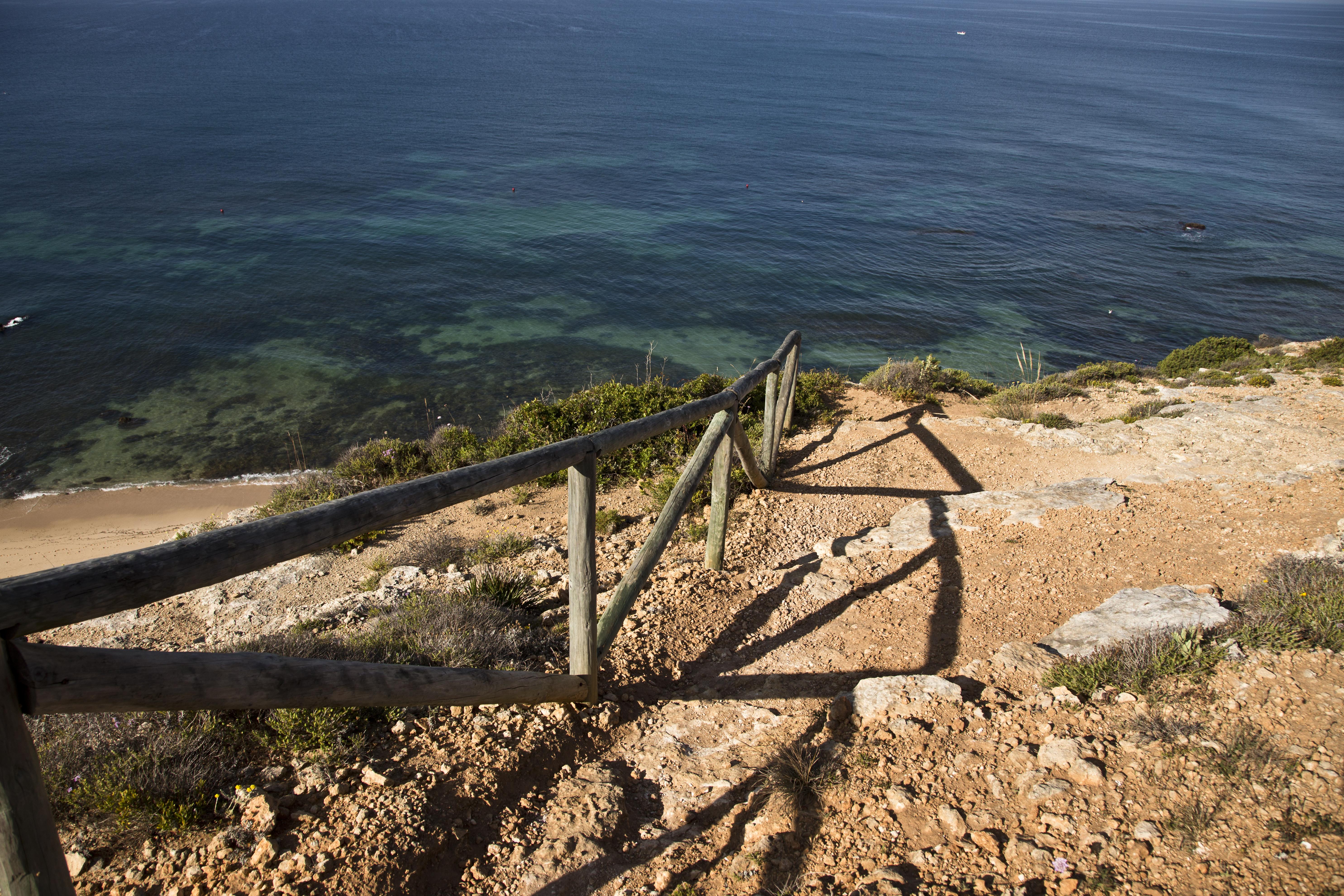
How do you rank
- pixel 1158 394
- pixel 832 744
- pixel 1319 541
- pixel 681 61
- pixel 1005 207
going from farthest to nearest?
pixel 681 61 < pixel 1005 207 < pixel 1158 394 < pixel 1319 541 < pixel 832 744

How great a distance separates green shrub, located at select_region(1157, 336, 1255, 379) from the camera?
1719 centimetres

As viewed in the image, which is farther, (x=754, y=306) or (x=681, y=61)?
(x=681, y=61)

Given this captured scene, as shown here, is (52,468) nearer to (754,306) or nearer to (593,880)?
(593,880)

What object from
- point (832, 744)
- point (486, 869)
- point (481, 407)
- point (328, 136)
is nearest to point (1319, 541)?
point (832, 744)

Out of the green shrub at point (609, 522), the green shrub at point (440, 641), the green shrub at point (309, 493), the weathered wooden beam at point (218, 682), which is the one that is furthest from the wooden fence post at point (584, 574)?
the green shrub at point (309, 493)

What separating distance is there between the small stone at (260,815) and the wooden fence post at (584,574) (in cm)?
150

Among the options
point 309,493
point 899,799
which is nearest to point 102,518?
point 309,493

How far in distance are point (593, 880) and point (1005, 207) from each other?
147 feet

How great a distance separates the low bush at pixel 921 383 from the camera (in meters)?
11.6

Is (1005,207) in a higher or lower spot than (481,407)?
higher

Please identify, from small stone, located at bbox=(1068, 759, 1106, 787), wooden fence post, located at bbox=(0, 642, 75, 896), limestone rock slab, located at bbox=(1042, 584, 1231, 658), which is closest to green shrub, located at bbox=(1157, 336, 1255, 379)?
limestone rock slab, located at bbox=(1042, 584, 1231, 658)

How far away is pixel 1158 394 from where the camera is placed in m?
11.8

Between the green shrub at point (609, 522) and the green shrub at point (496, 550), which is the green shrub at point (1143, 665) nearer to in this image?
the green shrub at point (609, 522)

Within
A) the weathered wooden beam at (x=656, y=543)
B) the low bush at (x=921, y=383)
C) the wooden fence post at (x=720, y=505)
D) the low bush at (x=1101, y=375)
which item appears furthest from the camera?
the low bush at (x=1101, y=375)
